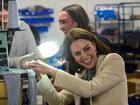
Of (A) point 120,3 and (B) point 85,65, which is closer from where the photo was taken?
(B) point 85,65

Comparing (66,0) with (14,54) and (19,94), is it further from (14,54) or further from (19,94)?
(19,94)

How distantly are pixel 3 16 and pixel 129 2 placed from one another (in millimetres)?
4063

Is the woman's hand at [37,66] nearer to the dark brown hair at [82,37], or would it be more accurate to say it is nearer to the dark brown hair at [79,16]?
the dark brown hair at [82,37]

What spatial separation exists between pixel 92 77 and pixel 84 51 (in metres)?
0.16

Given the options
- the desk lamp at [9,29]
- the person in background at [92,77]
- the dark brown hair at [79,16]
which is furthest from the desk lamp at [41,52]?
the dark brown hair at [79,16]

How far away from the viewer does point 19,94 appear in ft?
3.63

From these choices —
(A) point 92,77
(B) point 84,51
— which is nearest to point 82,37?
(B) point 84,51

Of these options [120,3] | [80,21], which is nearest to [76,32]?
[80,21]

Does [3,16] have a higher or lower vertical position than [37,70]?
higher

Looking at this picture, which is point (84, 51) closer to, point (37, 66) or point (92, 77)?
Answer: point (92, 77)

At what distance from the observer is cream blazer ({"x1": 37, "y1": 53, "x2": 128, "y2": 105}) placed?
149 centimetres

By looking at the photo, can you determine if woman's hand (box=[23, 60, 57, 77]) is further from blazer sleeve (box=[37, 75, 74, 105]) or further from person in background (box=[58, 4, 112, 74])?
person in background (box=[58, 4, 112, 74])

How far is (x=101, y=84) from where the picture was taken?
152cm

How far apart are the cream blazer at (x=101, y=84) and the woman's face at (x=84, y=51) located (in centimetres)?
6
